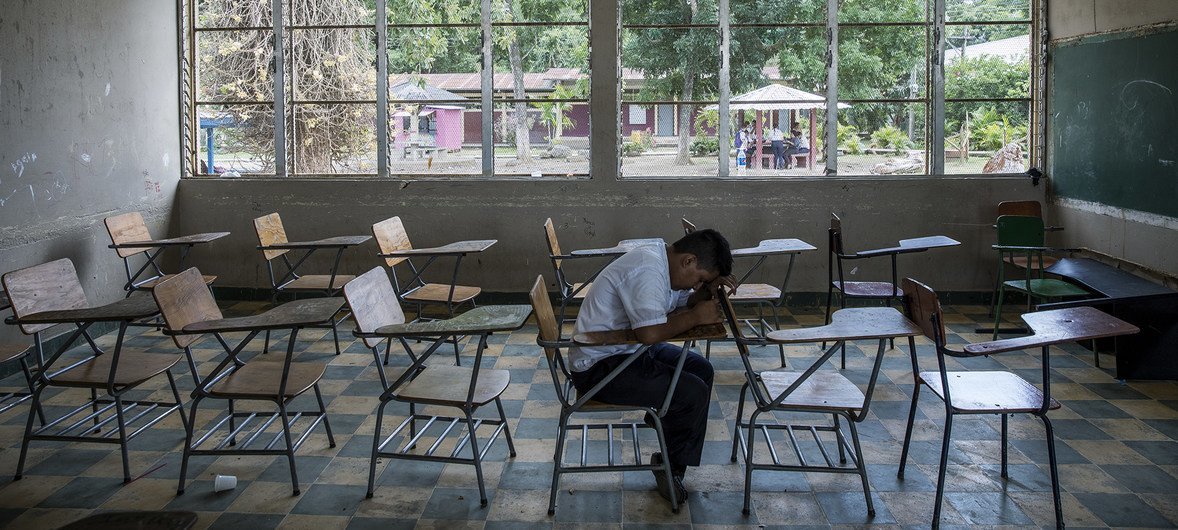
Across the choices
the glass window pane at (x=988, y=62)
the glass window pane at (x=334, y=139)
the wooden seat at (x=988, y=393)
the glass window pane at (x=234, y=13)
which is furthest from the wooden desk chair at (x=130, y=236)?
the glass window pane at (x=988, y=62)

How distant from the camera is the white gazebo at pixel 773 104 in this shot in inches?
306

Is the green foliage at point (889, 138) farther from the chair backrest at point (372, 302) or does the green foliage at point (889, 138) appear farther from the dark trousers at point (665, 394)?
the chair backrest at point (372, 302)

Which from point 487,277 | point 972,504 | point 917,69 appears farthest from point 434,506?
point 917,69

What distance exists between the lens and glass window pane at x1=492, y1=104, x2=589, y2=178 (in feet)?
25.9

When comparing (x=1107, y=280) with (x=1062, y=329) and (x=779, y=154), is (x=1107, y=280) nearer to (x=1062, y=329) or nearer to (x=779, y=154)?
(x=779, y=154)

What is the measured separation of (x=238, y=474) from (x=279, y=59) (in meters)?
4.68

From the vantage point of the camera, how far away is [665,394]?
369cm

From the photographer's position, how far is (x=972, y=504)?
378cm

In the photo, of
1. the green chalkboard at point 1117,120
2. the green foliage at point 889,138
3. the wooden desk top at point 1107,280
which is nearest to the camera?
the wooden desk top at point 1107,280

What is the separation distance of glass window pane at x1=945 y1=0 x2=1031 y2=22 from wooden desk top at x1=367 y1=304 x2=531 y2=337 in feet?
17.7

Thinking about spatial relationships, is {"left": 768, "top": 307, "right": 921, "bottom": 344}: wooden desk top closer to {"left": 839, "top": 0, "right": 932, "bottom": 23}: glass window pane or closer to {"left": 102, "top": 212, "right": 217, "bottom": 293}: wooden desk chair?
{"left": 102, "top": 212, "right": 217, "bottom": 293}: wooden desk chair

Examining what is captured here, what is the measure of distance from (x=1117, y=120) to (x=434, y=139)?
506cm

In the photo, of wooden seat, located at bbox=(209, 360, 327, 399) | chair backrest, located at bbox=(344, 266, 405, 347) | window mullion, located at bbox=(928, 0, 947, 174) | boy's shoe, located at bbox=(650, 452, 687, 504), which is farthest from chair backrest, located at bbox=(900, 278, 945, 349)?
window mullion, located at bbox=(928, 0, 947, 174)

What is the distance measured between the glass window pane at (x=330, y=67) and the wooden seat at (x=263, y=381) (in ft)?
13.6
